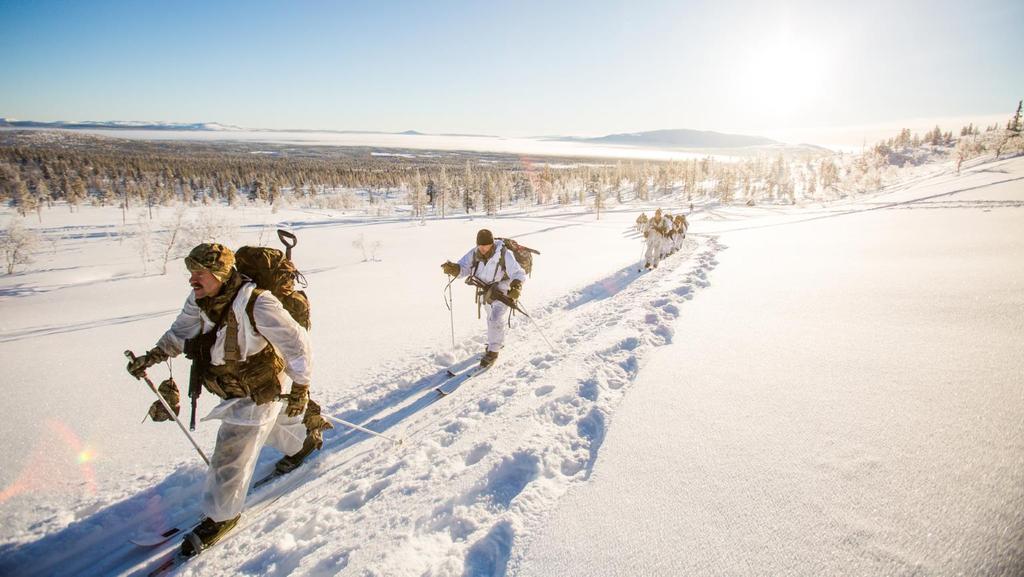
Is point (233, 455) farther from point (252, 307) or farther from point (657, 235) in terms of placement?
point (657, 235)

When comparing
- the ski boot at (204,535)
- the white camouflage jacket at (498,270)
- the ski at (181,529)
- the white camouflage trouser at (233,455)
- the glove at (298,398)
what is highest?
the white camouflage jacket at (498,270)

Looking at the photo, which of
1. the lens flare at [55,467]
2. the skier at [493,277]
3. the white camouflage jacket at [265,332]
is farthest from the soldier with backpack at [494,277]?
the lens flare at [55,467]

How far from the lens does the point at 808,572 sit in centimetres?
198

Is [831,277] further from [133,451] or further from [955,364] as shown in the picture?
[133,451]

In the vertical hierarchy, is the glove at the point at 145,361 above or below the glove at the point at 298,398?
above

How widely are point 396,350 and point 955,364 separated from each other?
7321 mm

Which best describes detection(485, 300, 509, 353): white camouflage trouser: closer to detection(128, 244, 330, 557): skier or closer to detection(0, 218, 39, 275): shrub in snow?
detection(128, 244, 330, 557): skier

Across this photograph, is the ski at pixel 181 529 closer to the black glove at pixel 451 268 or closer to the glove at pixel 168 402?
the glove at pixel 168 402

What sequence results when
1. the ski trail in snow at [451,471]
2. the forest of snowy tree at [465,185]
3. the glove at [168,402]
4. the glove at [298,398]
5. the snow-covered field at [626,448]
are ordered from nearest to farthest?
the snow-covered field at [626,448], the ski trail in snow at [451,471], the glove at [298,398], the glove at [168,402], the forest of snowy tree at [465,185]

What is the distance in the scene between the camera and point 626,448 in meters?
3.25

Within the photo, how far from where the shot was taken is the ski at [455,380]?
5695mm

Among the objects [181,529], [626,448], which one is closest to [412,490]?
[626,448]

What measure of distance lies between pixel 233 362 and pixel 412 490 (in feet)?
6.02

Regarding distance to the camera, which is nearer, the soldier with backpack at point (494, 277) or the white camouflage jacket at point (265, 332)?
the white camouflage jacket at point (265, 332)
